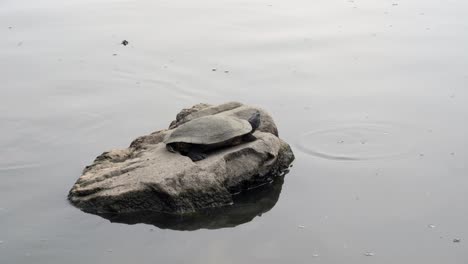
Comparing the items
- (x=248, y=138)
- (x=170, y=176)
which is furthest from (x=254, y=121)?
(x=170, y=176)

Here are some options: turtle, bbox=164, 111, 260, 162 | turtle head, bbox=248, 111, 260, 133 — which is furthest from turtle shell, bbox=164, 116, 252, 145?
turtle head, bbox=248, 111, 260, 133

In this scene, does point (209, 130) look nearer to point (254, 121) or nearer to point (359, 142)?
point (254, 121)

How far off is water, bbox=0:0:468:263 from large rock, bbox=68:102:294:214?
8.9 inches

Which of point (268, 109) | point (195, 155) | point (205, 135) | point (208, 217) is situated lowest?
point (208, 217)

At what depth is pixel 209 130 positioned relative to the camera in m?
8.12

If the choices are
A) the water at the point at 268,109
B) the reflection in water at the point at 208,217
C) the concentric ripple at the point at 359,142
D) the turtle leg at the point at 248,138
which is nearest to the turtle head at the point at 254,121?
the turtle leg at the point at 248,138

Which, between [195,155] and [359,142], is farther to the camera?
[359,142]

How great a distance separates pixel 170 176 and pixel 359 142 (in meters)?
2.70

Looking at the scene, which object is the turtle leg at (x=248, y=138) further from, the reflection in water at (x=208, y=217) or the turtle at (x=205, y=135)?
the reflection in water at (x=208, y=217)

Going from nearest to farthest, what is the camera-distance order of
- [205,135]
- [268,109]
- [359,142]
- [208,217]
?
[208,217]
[205,135]
[359,142]
[268,109]

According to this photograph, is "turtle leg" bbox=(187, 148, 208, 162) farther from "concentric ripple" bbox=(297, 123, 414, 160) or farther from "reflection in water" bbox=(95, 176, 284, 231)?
"concentric ripple" bbox=(297, 123, 414, 160)

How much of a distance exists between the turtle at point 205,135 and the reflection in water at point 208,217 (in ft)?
2.20

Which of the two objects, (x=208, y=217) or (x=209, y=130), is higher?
(x=209, y=130)

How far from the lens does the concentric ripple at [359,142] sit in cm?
879
